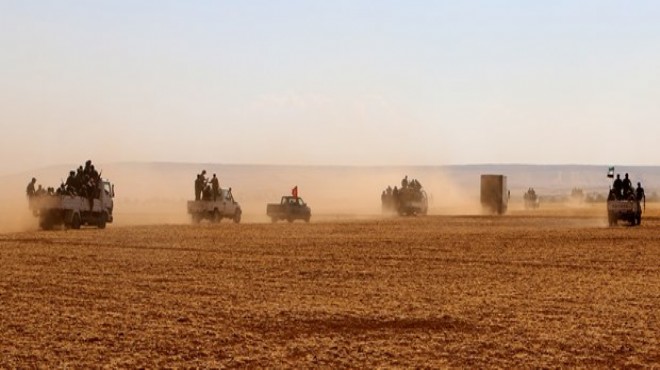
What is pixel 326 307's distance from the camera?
1602 cm

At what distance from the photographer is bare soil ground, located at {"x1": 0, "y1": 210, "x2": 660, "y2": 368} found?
11.8 metres

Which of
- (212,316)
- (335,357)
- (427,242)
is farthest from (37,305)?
(427,242)

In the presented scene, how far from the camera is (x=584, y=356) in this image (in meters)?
11.8

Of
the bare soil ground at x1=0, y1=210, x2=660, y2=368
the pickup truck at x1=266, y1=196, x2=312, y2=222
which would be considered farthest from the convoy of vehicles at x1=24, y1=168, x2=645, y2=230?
the bare soil ground at x1=0, y1=210, x2=660, y2=368

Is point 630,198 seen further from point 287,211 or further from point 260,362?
point 260,362

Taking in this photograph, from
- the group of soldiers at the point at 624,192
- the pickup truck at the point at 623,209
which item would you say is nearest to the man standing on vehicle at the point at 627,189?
the group of soldiers at the point at 624,192

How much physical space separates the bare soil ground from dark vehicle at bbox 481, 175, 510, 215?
5020cm

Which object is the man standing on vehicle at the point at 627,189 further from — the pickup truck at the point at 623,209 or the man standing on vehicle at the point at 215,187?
the man standing on vehicle at the point at 215,187

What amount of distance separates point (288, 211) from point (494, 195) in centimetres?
2584

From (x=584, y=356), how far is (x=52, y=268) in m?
13.7

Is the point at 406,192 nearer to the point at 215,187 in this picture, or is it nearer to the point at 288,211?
the point at 288,211

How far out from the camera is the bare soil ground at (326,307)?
1184 centimetres

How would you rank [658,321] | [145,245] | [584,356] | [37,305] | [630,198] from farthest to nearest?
[630,198] < [145,245] < [37,305] < [658,321] < [584,356]

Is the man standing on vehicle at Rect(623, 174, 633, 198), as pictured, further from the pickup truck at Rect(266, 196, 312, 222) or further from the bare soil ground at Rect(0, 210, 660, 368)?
the bare soil ground at Rect(0, 210, 660, 368)
